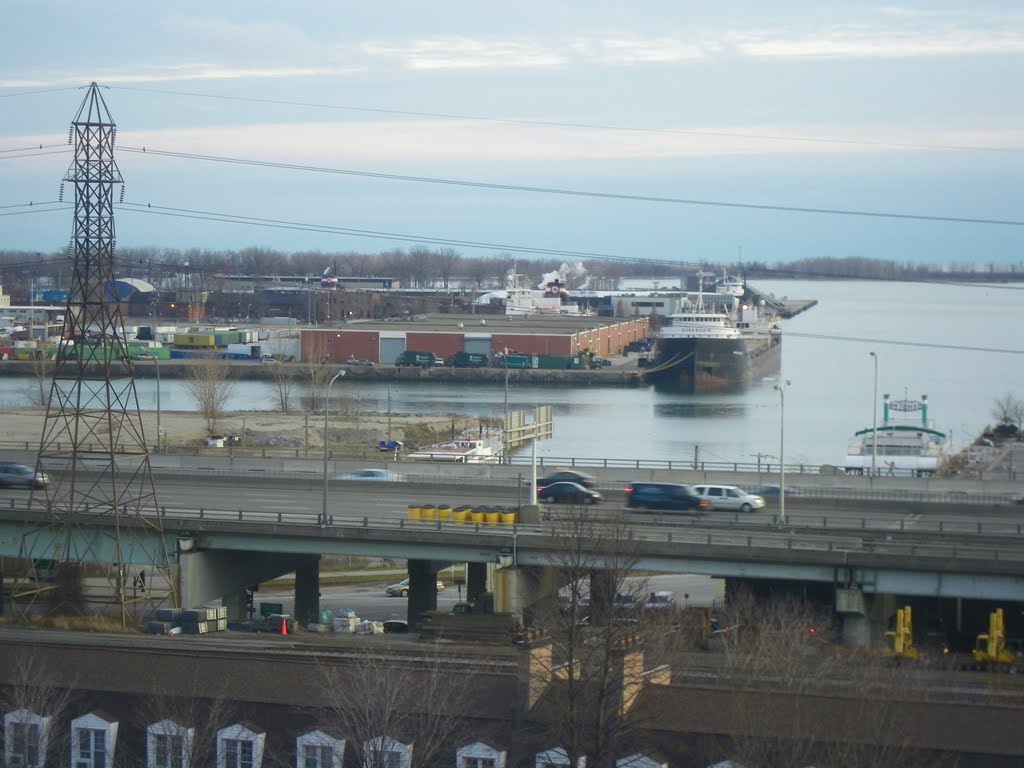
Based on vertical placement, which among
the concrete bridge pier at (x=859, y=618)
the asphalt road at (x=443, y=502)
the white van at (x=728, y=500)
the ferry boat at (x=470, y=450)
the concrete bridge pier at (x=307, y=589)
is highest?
the white van at (x=728, y=500)

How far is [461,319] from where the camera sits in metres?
46.6

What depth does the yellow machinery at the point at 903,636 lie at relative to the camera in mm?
8102

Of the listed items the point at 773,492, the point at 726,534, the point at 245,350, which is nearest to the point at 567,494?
the point at 773,492

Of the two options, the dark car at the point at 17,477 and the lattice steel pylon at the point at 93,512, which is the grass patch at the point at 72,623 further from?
the dark car at the point at 17,477

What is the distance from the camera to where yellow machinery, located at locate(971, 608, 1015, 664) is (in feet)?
26.1

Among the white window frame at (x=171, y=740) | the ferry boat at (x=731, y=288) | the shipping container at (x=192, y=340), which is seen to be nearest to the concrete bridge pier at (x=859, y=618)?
the white window frame at (x=171, y=740)

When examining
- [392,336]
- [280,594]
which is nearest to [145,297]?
[392,336]

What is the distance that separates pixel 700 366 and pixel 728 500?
80.2 feet

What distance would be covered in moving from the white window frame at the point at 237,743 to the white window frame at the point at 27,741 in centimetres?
75

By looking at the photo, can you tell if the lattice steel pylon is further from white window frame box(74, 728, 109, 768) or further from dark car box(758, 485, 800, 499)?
dark car box(758, 485, 800, 499)

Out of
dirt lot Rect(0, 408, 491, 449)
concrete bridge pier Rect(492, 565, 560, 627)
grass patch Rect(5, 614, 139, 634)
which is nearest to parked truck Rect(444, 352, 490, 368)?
dirt lot Rect(0, 408, 491, 449)

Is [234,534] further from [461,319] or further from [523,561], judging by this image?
[461,319]

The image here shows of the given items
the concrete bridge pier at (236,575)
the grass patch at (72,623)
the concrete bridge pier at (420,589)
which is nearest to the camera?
the grass patch at (72,623)

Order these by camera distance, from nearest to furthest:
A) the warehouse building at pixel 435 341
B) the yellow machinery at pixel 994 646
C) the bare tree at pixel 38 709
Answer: the bare tree at pixel 38 709 → the yellow machinery at pixel 994 646 → the warehouse building at pixel 435 341
